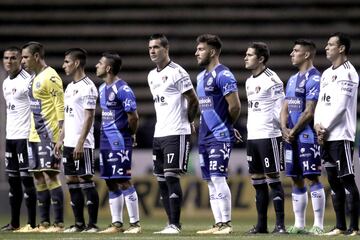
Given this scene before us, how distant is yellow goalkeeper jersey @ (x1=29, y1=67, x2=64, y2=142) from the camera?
14.4 metres

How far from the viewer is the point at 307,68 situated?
13672 mm

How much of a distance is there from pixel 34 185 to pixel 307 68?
3.93 m

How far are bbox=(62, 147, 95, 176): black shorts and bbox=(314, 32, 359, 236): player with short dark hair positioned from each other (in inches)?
116

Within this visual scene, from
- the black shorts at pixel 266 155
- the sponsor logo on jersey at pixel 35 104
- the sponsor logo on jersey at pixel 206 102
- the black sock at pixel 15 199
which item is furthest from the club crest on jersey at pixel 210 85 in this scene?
the black sock at pixel 15 199

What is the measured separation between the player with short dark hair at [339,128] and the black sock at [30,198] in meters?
3.94

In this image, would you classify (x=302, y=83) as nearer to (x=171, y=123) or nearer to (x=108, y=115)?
(x=171, y=123)

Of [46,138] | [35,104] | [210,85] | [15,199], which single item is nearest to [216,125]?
[210,85]

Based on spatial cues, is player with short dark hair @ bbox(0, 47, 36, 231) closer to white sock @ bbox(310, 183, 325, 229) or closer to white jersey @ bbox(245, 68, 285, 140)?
white jersey @ bbox(245, 68, 285, 140)

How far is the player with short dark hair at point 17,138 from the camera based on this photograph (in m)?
14.8

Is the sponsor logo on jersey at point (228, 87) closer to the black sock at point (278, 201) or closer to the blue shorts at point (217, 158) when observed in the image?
the blue shorts at point (217, 158)

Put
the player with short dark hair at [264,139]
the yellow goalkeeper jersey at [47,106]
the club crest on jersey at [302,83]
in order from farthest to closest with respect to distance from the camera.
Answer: the yellow goalkeeper jersey at [47,106], the club crest on jersey at [302,83], the player with short dark hair at [264,139]

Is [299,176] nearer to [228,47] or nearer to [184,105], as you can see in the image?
[184,105]

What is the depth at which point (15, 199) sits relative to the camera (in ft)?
49.1

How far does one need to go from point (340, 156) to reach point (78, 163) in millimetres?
3339
